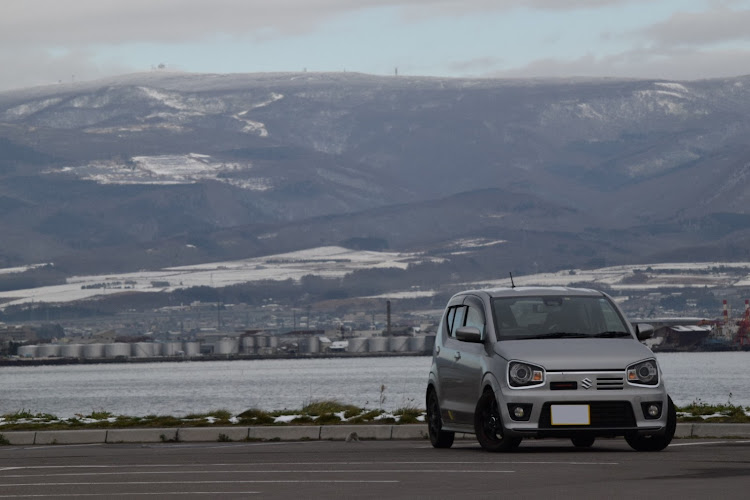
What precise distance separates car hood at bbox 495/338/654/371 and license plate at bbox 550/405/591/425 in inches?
17.9

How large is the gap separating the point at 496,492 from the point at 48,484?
4.80 meters

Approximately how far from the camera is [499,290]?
66.3 feet

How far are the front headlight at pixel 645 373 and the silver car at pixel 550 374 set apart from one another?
1 centimetres

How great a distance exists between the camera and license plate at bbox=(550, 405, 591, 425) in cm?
1831

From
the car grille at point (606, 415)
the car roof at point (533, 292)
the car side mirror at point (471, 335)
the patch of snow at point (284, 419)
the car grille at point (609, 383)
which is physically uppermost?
the car roof at point (533, 292)

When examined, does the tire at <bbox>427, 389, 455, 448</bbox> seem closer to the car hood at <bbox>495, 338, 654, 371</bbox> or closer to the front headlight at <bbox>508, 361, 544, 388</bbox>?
the car hood at <bbox>495, 338, 654, 371</bbox>

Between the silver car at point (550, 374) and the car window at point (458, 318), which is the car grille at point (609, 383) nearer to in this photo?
the silver car at point (550, 374)

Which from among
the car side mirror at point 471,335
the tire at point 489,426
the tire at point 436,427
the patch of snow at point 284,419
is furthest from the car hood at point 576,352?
the patch of snow at point 284,419

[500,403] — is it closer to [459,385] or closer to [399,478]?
[459,385]

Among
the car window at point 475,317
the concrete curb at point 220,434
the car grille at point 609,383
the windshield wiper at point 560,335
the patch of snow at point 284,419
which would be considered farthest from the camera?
the patch of snow at point 284,419

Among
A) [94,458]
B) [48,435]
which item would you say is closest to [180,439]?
[48,435]

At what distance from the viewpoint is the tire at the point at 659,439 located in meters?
18.9

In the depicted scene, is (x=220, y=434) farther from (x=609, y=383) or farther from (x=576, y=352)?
(x=609, y=383)

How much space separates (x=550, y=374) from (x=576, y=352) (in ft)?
1.45
